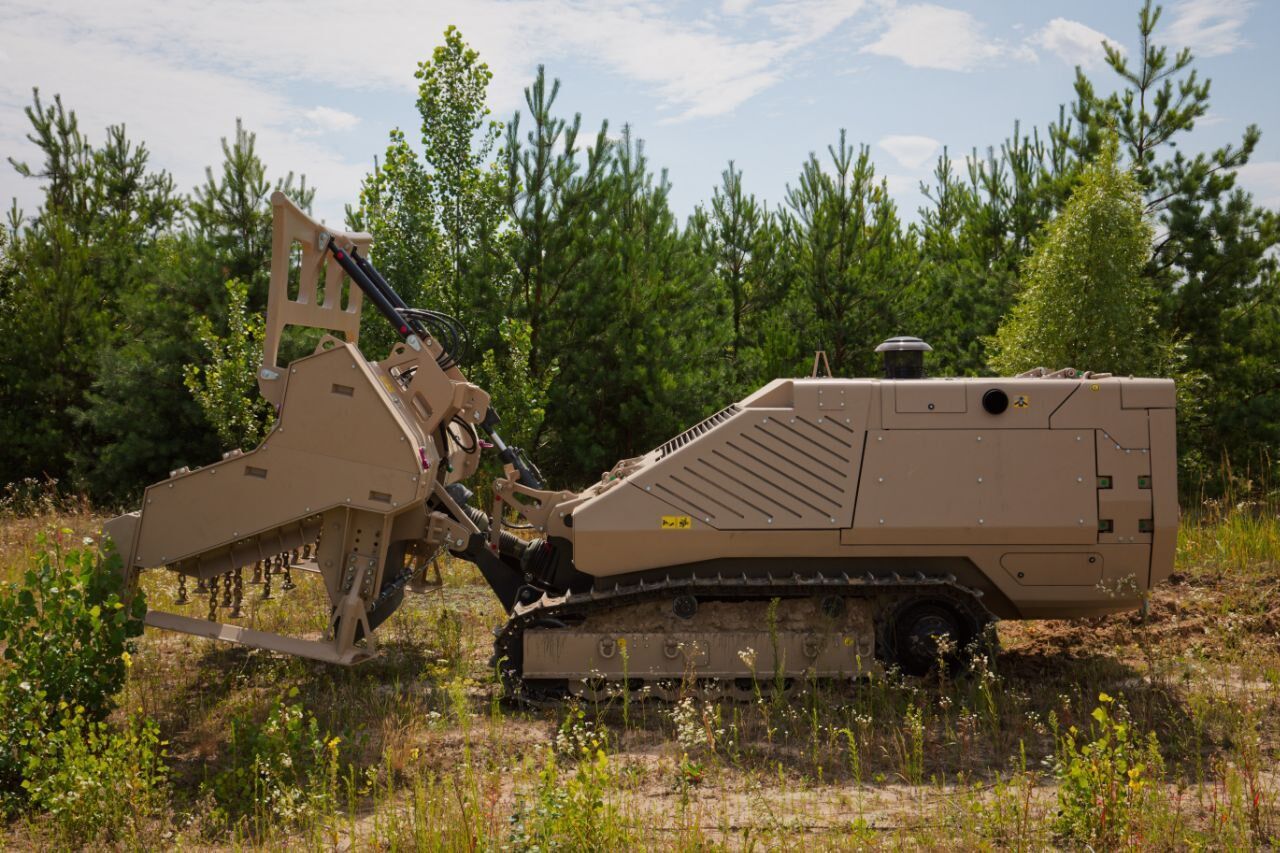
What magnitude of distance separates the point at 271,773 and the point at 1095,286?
10.3 metres

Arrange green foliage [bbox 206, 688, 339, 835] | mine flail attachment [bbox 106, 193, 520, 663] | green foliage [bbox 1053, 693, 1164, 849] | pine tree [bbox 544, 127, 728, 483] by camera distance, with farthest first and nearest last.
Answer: pine tree [bbox 544, 127, 728, 483] → mine flail attachment [bbox 106, 193, 520, 663] → green foliage [bbox 206, 688, 339, 835] → green foliage [bbox 1053, 693, 1164, 849]

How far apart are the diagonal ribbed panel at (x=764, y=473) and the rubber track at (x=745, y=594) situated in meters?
0.32

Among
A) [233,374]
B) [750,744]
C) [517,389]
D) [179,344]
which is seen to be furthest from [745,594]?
[179,344]

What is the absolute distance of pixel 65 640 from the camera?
18.6ft

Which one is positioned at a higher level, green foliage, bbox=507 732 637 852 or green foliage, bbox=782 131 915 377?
green foliage, bbox=782 131 915 377

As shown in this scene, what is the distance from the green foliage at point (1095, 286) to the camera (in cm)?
1212

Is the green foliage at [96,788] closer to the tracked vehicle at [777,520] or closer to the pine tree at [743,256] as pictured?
the tracked vehicle at [777,520]

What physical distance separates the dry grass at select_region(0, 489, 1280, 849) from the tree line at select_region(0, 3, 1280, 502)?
4548 mm

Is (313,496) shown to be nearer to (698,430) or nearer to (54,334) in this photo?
(698,430)

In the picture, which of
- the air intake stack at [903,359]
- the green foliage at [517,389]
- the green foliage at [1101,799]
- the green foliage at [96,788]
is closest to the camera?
the green foliage at [1101,799]

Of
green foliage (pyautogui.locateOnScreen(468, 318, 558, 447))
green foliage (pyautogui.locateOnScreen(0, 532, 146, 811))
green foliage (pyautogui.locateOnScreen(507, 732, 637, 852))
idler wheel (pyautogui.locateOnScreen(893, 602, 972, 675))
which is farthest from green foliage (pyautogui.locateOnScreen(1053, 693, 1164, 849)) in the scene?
green foliage (pyautogui.locateOnScreen(468, 318, 558, 447))

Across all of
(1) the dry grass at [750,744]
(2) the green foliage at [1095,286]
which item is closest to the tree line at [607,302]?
(2) the green foliage at [1095,286]

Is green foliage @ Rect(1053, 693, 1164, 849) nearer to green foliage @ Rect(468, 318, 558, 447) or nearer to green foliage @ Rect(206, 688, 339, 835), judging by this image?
green foliage @ Rect(206, 688, 339, 835)

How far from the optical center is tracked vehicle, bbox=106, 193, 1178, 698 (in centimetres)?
625
